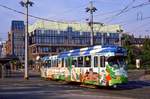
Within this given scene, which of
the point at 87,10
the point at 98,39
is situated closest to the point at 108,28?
the point at 98,39

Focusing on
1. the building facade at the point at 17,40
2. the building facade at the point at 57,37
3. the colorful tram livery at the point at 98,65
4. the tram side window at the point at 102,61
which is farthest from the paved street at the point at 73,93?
the building facade at the point at 17,40

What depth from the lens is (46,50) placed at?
15312cm

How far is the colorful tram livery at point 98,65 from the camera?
33.0 meters

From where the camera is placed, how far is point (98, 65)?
1347 inches

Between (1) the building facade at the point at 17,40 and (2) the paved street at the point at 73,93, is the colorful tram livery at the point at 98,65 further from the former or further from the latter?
(1) the building facade at the point at 17,40

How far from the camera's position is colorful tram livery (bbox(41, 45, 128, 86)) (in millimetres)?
33031

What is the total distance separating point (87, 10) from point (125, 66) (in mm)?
41811

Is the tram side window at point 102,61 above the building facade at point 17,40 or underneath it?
underneath

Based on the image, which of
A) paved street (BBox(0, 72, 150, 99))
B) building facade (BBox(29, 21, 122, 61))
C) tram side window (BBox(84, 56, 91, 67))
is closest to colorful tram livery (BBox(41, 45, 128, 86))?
tram side window (BBox(84, 56, 91, 67))

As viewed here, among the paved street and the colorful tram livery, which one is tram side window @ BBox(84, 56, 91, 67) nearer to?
the colorful tram livery

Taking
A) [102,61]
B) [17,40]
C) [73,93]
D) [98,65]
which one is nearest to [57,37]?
[17,40]

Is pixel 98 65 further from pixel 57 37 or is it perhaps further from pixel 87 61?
pixel 57 37

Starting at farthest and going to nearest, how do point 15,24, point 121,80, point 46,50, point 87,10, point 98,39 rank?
point 15,24
point 46,50
point 98,39
point 87,10
point 121,80

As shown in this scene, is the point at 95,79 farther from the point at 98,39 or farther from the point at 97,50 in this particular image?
the point at 98,39
